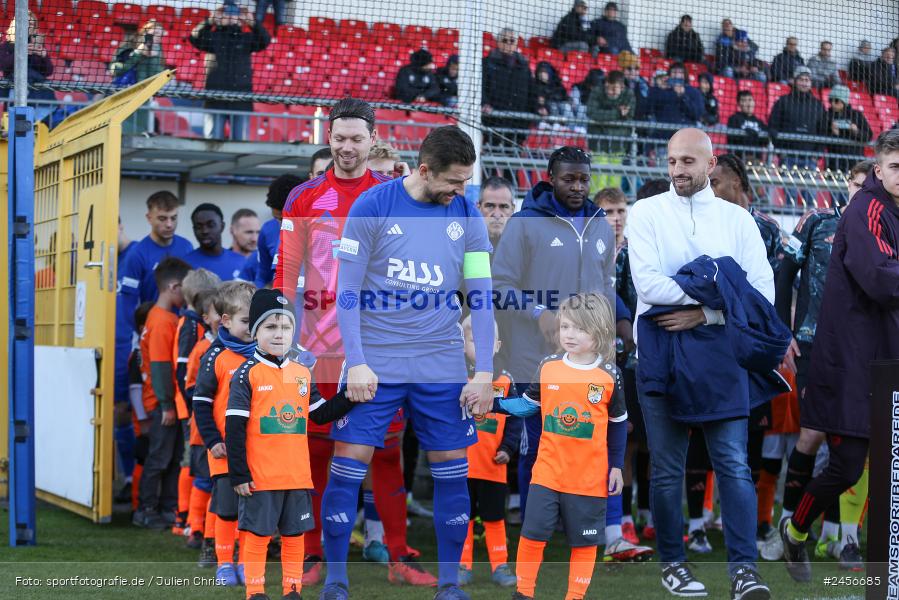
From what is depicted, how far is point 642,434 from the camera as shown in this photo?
629 centimetres

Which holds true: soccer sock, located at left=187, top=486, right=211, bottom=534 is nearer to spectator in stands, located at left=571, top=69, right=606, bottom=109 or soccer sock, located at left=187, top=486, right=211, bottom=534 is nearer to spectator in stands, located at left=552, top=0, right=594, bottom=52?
spectator in stands, located at left=571, top=69, right=606, bottom=109

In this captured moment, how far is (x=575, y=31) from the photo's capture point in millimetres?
11438

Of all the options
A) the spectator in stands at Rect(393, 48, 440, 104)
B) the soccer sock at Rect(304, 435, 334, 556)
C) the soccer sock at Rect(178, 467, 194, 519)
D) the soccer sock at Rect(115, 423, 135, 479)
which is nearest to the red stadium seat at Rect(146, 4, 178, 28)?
the spectator in stands at Rect(393, 48, 440, 104)

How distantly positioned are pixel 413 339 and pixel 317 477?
1.03 metres

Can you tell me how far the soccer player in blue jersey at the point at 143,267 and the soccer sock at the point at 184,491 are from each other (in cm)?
130

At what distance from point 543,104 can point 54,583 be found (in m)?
6.11

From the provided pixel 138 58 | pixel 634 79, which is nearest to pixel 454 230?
pixel 138 58

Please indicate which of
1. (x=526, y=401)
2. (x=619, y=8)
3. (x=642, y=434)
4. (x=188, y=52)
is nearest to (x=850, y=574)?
(x=642, y=434)

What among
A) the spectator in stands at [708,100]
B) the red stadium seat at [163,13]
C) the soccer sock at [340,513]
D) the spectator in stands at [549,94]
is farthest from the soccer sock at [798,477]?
the red stadium seat at [163,13]

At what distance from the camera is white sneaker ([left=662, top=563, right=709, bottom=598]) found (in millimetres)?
4730

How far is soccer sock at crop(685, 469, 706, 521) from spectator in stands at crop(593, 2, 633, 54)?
6.01 metres

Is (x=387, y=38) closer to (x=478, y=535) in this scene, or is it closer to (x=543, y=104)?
(x=543, y=104)

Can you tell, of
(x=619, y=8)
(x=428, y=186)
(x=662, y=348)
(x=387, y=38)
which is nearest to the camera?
(x=428, y=186)

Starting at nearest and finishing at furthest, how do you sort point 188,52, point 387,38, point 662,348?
point 662,348 → point 188,52 → point 387,38
